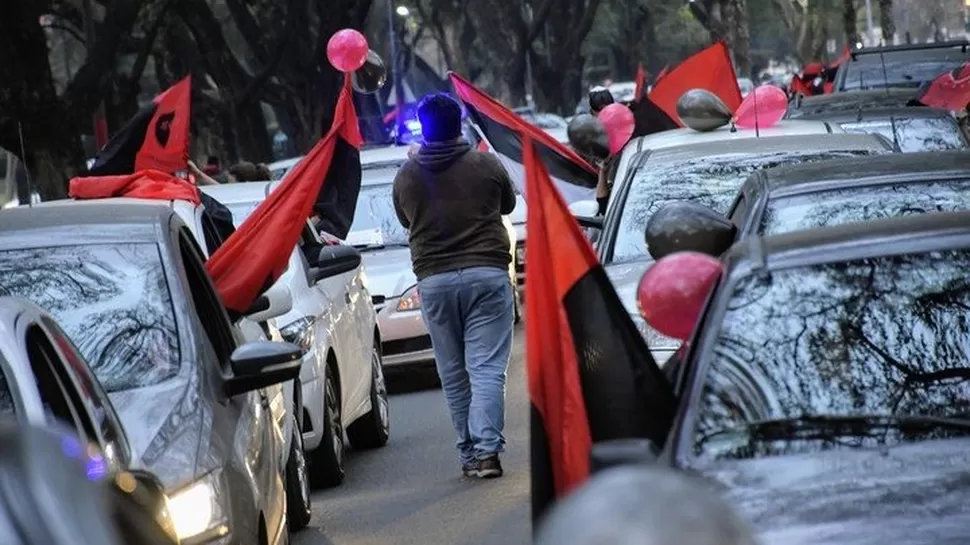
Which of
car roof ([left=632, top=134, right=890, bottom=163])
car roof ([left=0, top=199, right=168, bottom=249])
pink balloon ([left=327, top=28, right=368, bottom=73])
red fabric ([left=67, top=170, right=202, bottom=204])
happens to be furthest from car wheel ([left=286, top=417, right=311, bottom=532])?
pink balloon ([left=327, top=28, right=368, bottom=73])

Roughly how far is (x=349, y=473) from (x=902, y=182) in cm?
417

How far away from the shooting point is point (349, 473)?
39.3 ft

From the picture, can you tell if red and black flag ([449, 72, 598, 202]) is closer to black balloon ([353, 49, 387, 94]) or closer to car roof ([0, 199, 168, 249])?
black balloon ([353, 49, 387, 94])

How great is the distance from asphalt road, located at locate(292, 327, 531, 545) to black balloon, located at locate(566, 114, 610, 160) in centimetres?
196

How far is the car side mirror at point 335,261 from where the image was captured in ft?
36.2

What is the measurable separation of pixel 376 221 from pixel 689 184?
238 inches

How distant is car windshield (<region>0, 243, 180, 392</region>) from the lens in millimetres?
7555

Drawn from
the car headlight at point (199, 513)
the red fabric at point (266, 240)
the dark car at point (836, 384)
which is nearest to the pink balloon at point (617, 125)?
the red fabric at point (266, 240)

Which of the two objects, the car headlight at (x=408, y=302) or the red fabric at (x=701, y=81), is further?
the red fabric at (x=701, y=81)

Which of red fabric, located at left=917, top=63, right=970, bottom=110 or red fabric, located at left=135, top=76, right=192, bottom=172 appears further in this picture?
red fabric, located at left=917, top=63, right=970, bottom=110

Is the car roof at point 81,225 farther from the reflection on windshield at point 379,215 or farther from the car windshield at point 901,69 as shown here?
the car windshield at point 901,69

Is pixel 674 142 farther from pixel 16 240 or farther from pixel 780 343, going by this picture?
pixel 780 343

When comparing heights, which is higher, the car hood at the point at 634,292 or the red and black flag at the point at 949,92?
the car hood at the point at 634,292

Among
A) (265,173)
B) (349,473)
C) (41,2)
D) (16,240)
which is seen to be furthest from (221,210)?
(41,2)
